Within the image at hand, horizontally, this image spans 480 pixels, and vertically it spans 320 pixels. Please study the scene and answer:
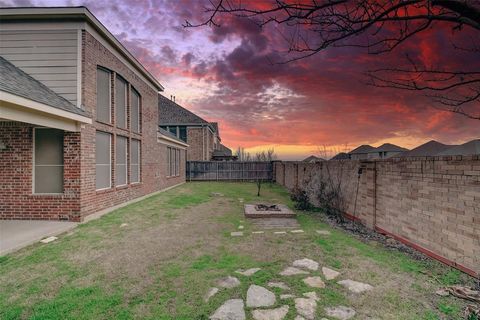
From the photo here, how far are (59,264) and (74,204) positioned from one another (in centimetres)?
325

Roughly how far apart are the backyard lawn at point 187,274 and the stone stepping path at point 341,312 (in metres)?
0.06

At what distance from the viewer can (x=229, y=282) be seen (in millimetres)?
3502

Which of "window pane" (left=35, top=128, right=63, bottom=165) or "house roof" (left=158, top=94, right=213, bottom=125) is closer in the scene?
"window pane" (left=35, top=128, right=63, bottom=165)

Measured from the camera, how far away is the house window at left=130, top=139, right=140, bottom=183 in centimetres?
1081

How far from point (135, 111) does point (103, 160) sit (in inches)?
143

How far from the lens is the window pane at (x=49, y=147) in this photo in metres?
7.13

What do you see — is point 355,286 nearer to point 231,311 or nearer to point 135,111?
point 231,311

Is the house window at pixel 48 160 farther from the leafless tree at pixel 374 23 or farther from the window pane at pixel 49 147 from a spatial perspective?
the leafless tree at pixel 374 23

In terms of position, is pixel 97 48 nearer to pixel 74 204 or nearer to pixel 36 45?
pixel 36 45

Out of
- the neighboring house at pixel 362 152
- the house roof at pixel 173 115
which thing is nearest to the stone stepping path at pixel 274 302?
the house roof at pixel 173 115

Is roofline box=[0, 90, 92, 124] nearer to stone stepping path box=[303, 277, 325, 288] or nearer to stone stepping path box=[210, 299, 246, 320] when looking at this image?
stone stepping path box=[210, 299, 246, 320]

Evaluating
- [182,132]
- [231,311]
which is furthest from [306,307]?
[182,132]

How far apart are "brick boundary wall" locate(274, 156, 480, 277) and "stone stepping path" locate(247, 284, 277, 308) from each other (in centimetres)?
295

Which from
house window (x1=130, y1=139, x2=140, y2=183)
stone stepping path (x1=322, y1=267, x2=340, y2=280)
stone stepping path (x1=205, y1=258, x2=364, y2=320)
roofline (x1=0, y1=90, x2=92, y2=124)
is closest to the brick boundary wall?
stone stepping path (x1=205, y1=258, x2=364, y2=320)
